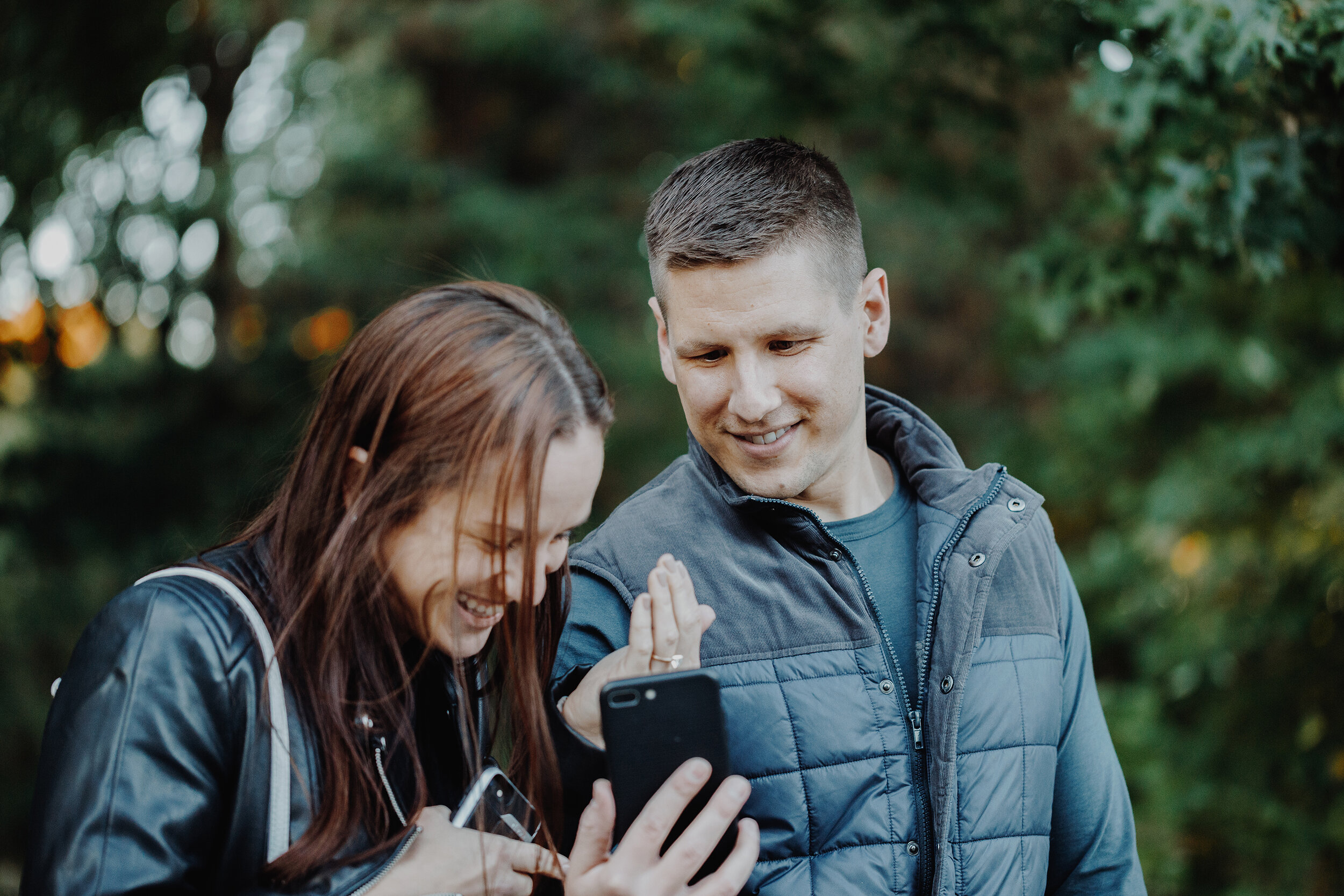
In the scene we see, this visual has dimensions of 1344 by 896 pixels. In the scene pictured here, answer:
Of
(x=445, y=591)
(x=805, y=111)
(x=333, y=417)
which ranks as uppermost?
(x=805, y=111)

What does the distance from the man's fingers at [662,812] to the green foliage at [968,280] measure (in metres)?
0.80

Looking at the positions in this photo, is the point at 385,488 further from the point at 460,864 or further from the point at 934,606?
the point at 934,606

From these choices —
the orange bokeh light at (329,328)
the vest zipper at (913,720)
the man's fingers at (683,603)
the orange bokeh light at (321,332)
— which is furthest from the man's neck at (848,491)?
the orange bokeh light at (329,328)

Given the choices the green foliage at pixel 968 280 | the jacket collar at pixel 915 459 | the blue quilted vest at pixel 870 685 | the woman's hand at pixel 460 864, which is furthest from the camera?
the green foliage at pixel 968 280

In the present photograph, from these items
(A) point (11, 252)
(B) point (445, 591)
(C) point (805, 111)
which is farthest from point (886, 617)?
(A) point (11, 252)

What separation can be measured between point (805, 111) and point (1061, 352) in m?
2.85

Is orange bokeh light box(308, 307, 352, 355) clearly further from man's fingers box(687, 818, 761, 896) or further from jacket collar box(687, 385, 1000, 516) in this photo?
man's fingers box(687, 818, 761, 896)

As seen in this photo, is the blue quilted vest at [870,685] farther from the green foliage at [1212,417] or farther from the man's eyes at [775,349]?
the green foliage at [1212,417]

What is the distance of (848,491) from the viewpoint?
6.86ft

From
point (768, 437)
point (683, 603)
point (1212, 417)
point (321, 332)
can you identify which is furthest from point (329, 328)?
point (683, 603)

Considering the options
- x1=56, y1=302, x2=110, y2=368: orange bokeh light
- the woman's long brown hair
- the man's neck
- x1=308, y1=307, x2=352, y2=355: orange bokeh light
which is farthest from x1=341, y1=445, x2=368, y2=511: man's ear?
x1=308, y1=307, x2=352, y2=355: orange bokeh light

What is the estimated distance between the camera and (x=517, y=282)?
6.84 metres

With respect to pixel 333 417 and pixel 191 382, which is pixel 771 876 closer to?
pixel 333 417

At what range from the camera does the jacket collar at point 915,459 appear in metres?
1.99
